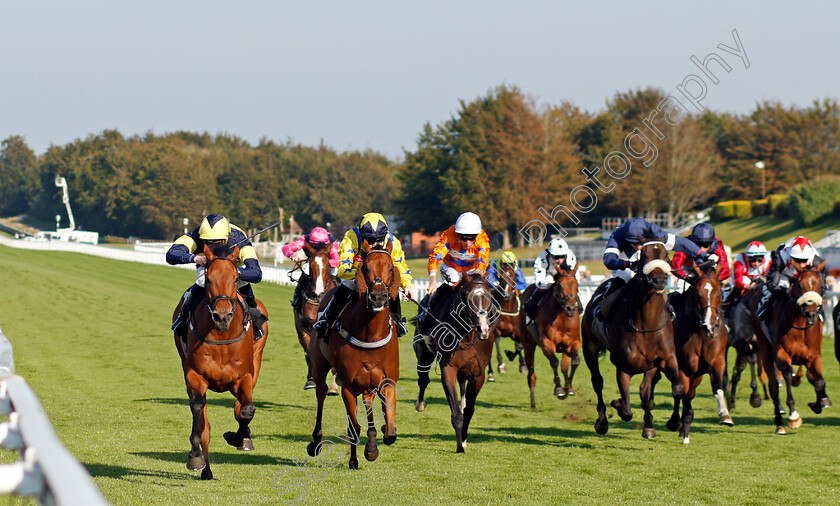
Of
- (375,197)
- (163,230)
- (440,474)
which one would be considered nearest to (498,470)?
(440,474)

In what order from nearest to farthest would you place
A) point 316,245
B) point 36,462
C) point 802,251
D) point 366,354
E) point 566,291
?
point 36,462 < point 366,354 < point 802,251 < point 316,245 < point 566,291

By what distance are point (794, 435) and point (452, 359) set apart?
195 inches

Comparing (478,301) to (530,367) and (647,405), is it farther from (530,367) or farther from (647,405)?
(530,367)

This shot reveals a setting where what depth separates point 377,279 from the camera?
7887mm

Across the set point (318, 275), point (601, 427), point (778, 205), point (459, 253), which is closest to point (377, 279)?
point (459, 253)

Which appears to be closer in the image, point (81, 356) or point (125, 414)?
point (125, 414)

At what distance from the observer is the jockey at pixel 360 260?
8398 millimetres

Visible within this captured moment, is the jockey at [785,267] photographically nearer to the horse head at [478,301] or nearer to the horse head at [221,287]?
the horse head at [478,301]

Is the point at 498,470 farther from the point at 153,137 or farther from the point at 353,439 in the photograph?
the point at 153,137

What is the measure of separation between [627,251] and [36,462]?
899 cm

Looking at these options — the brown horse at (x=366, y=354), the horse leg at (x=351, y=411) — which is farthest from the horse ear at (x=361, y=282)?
the horse leg at (x=351, y=411)

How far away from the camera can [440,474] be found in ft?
28.9

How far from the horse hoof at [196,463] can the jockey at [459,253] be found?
3.06 metres

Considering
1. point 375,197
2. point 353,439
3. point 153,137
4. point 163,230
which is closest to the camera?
point 353,439
